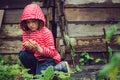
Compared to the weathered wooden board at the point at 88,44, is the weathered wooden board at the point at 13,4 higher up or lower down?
higher up

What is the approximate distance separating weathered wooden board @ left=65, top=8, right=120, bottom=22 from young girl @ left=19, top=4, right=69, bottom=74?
1308 millimetres

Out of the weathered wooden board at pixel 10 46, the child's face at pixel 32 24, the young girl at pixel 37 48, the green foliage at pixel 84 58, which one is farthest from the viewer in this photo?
the weathered wooden board at pixel 10 46

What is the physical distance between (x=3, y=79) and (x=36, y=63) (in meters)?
1.05

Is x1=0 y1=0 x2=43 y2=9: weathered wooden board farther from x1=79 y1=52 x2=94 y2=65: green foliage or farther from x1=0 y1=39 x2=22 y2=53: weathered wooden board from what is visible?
x1=79 y1=52 x2=94 y2=65: green foliage

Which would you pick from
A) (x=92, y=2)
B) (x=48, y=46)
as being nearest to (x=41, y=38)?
(x=48, y=46)

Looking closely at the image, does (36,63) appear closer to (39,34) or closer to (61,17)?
(39,34)

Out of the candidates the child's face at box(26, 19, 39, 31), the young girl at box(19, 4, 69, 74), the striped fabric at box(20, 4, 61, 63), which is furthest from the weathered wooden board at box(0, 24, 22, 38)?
the child's face at box(26, 19, 39, 31)

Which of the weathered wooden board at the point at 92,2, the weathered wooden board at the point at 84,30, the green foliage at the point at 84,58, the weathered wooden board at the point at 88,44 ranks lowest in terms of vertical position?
the green foliage at the point at 84,58

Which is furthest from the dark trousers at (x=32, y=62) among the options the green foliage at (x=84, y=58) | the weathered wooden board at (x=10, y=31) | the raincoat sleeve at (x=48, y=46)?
the weathered wooden board at (x=10, y=31)

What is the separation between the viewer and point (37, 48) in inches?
152

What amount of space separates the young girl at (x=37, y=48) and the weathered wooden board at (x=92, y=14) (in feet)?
4.29

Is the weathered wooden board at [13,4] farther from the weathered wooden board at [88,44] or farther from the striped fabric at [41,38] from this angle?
the striped fabric at [41,38]

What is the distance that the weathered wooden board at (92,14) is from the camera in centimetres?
573

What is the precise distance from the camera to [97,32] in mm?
5766
